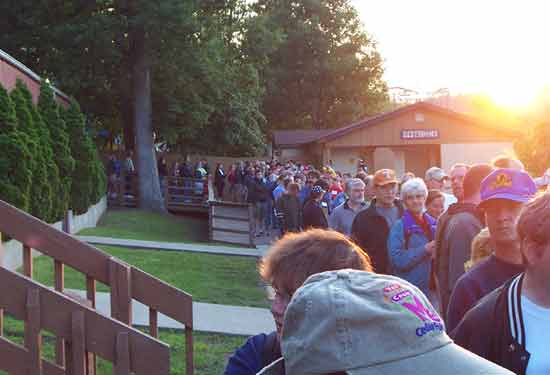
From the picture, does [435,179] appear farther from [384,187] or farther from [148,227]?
[148,227]

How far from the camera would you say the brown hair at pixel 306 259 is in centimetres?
234

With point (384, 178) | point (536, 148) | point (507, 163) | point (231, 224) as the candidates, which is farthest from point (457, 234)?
point (536, 148)

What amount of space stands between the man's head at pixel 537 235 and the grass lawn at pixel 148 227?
16396mm

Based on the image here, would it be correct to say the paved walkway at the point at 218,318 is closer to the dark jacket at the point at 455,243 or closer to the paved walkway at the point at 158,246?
the dark jacket at the point at 455,243

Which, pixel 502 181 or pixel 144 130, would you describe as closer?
pixel 502 181

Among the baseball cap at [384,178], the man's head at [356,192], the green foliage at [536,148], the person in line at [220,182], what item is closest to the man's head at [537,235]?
the baseball cap at [384,178]

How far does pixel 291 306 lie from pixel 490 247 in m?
2.70

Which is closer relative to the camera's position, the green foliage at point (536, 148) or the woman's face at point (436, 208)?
the woman's face at point (436, 208)

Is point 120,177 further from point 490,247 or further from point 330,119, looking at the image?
point 330,119

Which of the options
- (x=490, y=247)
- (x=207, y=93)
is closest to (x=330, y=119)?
(x=207, y=93)

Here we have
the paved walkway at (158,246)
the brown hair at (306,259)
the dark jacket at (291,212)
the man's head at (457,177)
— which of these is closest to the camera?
the brown hair at (306,259)

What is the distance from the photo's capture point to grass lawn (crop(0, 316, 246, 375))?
691 cm

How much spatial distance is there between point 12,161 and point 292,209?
6.20 m

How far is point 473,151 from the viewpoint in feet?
150
